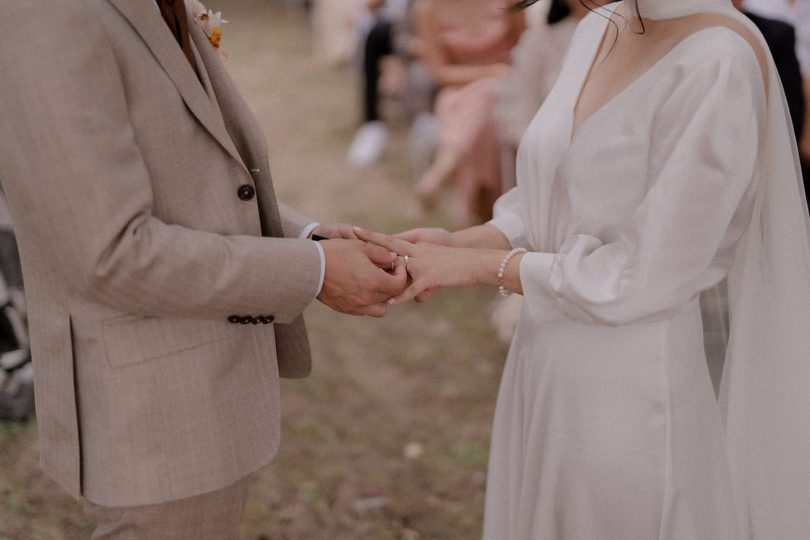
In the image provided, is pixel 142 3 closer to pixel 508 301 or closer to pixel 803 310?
pixel 803 310

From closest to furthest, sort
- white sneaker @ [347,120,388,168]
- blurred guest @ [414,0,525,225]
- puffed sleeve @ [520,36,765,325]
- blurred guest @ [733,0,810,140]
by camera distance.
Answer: puffed sleeve @ [520,36,765,325] → blurred guest @ [733,0,810,140] → blurred guest @ [414,0,525,225] → white sneaker @ [347,120,388,168]

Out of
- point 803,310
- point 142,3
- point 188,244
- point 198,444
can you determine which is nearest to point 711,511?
point 803,310

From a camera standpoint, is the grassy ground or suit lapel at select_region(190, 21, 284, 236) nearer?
suit lapel at select_region(190, 21, 284, 236)

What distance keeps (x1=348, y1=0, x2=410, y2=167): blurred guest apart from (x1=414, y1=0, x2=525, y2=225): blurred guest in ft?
6.50

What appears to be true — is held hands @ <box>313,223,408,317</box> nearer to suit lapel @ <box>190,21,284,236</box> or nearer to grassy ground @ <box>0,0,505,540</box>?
suit lapel @ <box>190,21,284,236</box>

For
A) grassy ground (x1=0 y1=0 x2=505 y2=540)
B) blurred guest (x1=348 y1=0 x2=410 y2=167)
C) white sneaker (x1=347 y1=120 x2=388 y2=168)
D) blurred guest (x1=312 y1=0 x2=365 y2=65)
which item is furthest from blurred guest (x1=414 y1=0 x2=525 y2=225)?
blurred guest (x1=312 y1=0 x2=365 y2=65)

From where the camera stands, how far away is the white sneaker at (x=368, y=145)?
7.17 metres

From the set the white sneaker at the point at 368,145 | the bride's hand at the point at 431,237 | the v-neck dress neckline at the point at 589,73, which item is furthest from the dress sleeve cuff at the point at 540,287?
the white sneaker at the point at 368,145

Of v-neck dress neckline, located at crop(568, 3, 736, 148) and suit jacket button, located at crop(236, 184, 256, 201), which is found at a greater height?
v-neck dress neckline, located at crop(568, 3, 736, 148)

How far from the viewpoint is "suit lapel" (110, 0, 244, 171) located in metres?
1.34

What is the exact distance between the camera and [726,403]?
179cm

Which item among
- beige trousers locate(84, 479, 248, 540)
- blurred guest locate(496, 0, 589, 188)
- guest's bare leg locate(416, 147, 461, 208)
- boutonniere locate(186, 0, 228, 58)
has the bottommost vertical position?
guest's bare leg locate(416, 147, 461, 208)

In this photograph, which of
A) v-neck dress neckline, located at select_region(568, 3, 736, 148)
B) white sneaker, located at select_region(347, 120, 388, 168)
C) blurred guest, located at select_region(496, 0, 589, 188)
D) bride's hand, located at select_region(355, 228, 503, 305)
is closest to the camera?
v-neck dress neckline, located at select_region(568, 3, 736, 148)

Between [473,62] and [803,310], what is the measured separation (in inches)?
161
